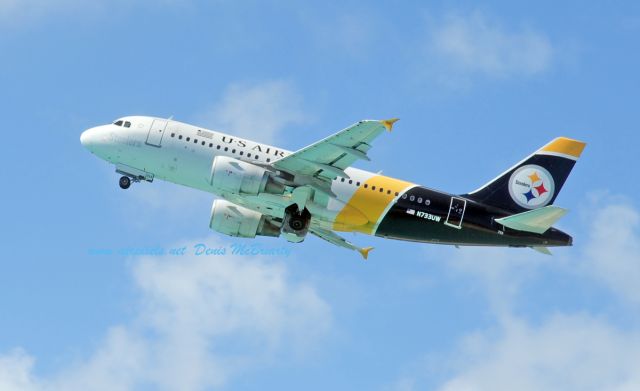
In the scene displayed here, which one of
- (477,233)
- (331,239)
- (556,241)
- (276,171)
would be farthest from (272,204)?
(556,241)

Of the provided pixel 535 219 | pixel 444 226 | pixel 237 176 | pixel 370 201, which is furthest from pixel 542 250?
pixel 237 176

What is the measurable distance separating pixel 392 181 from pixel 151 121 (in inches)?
542

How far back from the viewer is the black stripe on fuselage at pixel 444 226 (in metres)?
55.7

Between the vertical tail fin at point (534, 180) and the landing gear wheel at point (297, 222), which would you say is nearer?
the landing gear wheel at point (297, 222)

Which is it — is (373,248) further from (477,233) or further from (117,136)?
(117,136)

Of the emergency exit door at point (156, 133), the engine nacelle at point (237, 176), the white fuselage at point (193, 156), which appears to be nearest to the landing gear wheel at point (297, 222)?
the white fuselage at point (193, 156)

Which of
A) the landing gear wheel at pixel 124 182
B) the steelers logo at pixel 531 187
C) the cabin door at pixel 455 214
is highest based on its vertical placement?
the steelers logo at pixel 531 187

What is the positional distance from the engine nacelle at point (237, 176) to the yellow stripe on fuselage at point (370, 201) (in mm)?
5260

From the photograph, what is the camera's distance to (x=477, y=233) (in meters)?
56.2

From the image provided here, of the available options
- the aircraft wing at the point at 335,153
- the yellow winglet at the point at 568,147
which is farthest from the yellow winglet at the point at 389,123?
the yellow winglet at the point at 568,147

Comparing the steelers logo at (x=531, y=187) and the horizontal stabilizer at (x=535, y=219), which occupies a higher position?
the steelers logo at (x=531, y=187)

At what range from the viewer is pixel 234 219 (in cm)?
5947

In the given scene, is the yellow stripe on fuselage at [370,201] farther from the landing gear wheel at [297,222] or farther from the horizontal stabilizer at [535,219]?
the horizontal stabilizer at [535,219]

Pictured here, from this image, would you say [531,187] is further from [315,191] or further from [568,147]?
[315,191]
